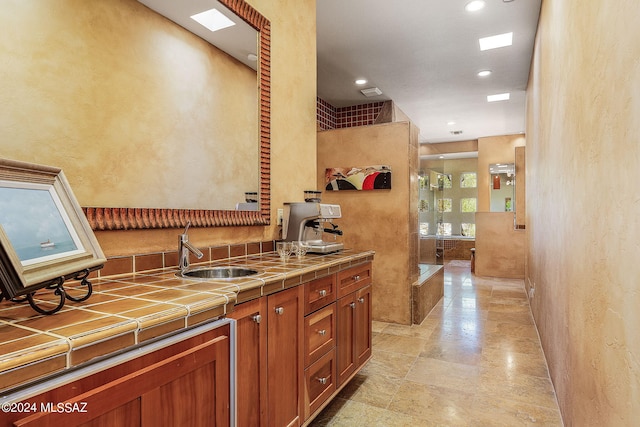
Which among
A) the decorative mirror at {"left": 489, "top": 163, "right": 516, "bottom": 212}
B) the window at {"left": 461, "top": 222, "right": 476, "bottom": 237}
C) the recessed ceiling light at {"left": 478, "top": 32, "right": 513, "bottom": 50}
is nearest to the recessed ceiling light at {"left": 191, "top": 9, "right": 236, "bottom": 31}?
the recessed ceiling light at {"left": 478, "top": 32, "right": 513, "bottom": 50}

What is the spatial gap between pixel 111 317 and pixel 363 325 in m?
1.85

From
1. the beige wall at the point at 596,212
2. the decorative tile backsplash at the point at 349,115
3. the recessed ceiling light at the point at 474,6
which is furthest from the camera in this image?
the decorative tile backsplash at the point at 349,115

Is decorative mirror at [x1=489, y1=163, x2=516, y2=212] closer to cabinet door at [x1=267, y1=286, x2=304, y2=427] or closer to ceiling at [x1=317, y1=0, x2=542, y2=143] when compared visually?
ceiling at [x1=317, y1=0, x2=542, y2=143]

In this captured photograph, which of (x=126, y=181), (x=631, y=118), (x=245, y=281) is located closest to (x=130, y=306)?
(x=245, y=281)

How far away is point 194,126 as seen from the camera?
1.95 metres

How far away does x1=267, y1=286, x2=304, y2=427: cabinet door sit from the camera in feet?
5.11

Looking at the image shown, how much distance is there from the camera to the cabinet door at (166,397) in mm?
791

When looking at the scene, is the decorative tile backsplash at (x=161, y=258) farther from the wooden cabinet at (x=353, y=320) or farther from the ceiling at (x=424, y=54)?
the ceiling at (x=424, y=54)

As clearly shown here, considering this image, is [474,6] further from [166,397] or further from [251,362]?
[166,397]

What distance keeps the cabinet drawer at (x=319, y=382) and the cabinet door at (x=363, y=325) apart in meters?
0.36

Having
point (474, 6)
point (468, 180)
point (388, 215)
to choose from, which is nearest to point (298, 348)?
point (388, 215)

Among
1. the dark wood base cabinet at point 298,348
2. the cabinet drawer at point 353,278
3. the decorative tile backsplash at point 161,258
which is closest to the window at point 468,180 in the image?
the cabinet drawer at point 353,278

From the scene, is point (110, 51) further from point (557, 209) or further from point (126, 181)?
point (557, 209)

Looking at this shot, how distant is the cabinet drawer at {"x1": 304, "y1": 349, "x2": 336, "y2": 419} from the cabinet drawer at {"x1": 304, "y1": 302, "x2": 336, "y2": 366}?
1.8 inches
